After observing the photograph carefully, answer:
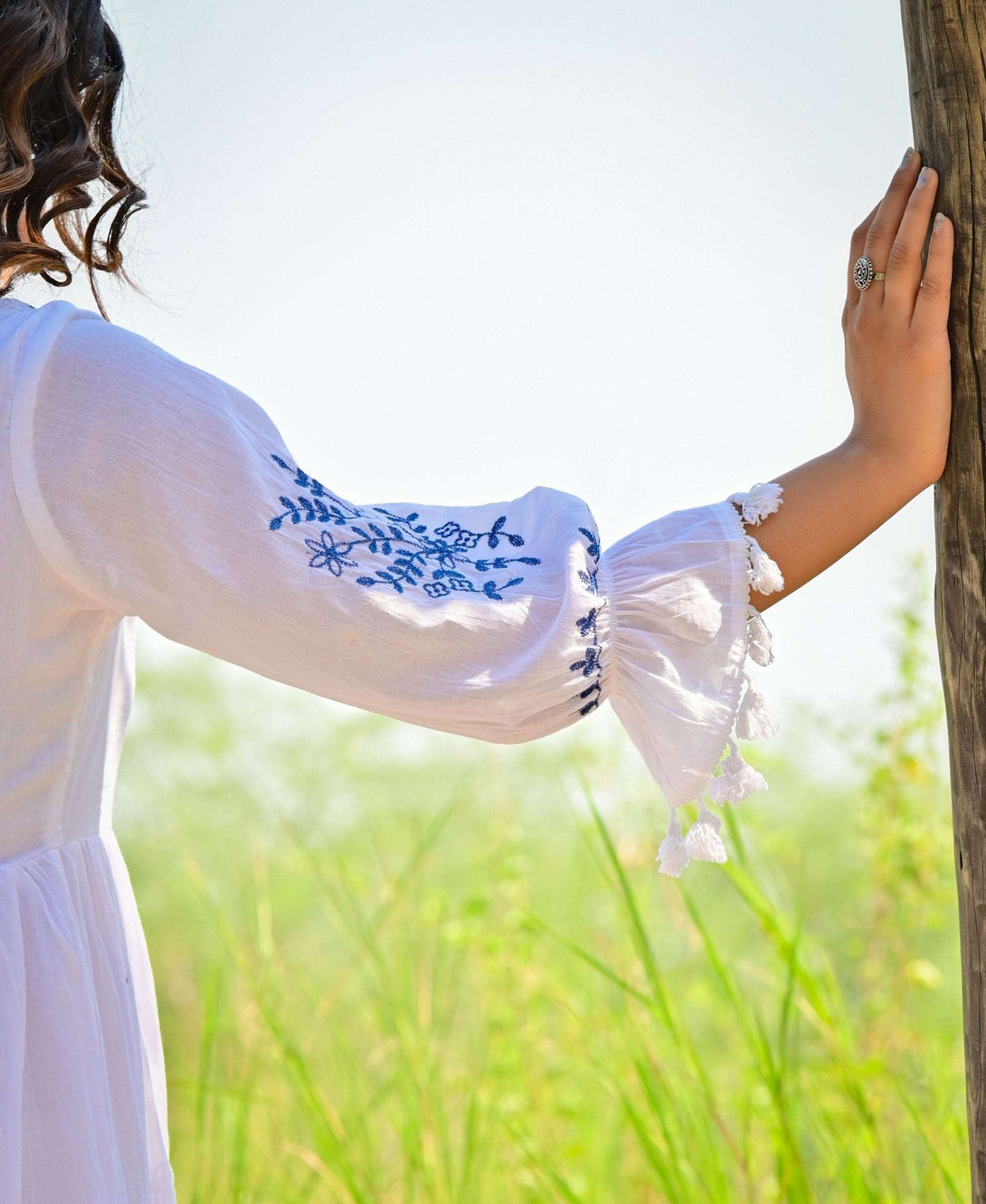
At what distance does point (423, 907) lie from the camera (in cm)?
224

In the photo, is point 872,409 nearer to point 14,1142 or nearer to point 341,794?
point 14,1142

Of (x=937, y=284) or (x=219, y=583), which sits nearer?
(x=219, y=583)

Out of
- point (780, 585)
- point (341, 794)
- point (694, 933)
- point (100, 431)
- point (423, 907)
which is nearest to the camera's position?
point (100, 431)

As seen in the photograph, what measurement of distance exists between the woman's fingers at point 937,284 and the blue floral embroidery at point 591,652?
1.06 feet

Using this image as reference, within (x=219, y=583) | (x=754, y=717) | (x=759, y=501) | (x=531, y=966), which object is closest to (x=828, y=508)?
(x=759, y=501)

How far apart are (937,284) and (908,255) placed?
3 cm

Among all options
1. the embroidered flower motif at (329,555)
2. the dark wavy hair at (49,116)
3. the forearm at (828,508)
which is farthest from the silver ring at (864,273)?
the dark wavy hair at (49,116)

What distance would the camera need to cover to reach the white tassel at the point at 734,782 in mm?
766

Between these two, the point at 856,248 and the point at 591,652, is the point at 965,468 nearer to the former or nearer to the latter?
the point at 856,248

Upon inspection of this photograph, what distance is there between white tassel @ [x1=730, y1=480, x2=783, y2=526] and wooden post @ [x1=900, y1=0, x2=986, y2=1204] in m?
0.18

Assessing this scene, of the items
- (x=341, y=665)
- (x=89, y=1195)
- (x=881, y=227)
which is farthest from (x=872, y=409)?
(x=89, y=1195)

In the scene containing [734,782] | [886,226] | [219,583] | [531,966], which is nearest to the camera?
[219,583]

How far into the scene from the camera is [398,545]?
0.74 m

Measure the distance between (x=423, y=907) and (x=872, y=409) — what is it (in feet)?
5.35
